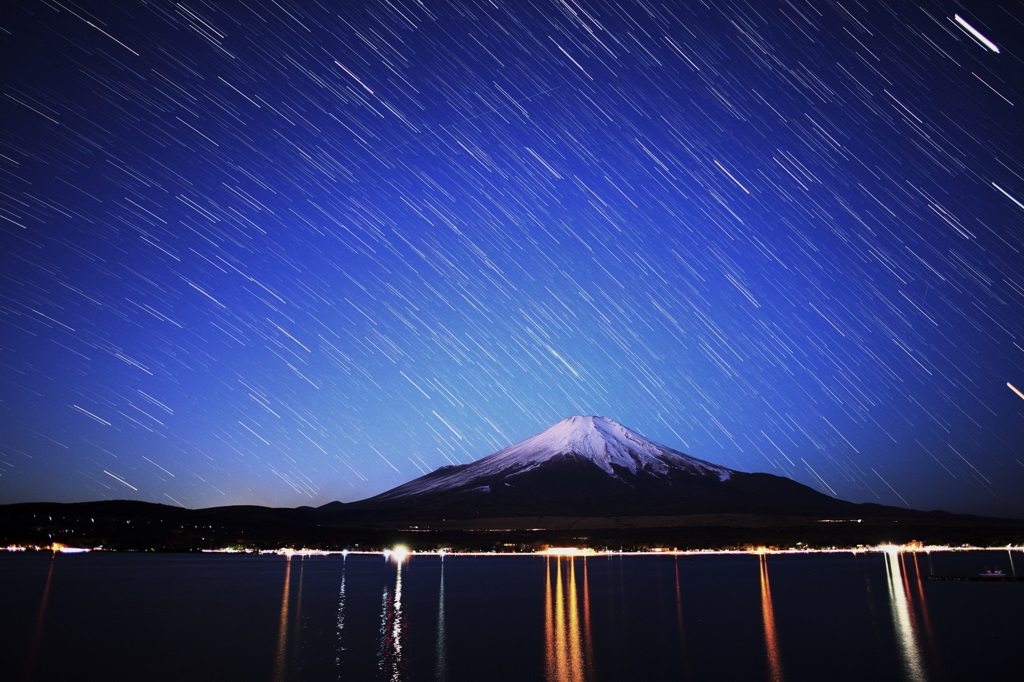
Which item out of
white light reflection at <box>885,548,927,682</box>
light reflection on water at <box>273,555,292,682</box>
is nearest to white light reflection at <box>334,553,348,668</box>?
light reflection on water at <box>273,555,292,682</box>

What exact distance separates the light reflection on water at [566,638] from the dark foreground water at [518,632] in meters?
0.10

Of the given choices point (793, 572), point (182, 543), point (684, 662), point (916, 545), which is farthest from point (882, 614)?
point (182, 543)

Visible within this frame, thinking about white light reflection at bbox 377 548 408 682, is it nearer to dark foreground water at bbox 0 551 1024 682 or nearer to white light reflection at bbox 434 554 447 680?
dark foreground water at bbox 0 551 1024 682

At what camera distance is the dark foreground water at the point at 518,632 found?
20.8 metres

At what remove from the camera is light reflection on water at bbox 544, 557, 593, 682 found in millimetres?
20266

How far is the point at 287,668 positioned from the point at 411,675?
3786 mm

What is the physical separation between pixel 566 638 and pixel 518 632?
2.81 metres

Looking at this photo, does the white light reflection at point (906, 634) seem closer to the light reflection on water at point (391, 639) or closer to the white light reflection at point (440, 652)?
the white light reflection at point (440, 652)

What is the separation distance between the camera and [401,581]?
6109 cm

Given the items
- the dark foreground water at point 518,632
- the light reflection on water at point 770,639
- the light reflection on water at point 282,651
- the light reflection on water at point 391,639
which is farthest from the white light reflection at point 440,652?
the light reflection on water at point 770,639

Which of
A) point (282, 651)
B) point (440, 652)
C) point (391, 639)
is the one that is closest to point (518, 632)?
point (391, 639)

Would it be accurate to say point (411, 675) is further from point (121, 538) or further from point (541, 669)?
point (121, 538)

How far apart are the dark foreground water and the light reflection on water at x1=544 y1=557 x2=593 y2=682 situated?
3.8 inches

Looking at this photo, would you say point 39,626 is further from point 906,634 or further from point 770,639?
point 906,634
